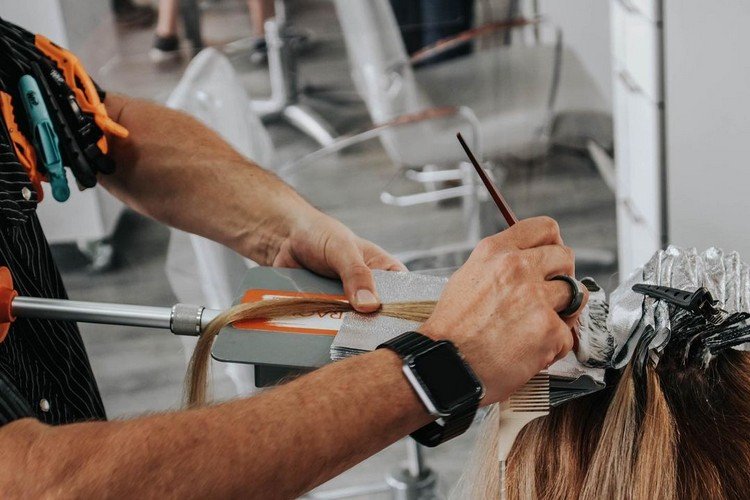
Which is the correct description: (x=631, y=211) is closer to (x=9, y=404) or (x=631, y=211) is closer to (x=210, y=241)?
(x=210, y=241)

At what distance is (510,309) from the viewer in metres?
0.86

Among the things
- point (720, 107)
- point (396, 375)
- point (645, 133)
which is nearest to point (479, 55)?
point (645, 133)

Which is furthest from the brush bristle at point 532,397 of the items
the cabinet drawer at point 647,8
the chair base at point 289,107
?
the chair base at point 289,107

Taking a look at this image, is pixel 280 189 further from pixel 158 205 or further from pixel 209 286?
pixel 209 286

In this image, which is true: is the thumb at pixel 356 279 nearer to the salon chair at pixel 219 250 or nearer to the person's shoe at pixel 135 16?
the salon chair at pixel 219 250

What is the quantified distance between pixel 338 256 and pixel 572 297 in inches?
12.1

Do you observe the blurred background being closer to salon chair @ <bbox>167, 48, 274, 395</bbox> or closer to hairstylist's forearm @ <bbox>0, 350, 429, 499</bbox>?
salon chair @ <bbox>167, 48, 274, 395</bbox>

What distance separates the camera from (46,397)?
1.19m

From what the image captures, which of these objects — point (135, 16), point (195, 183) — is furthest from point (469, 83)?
point (195, 183)

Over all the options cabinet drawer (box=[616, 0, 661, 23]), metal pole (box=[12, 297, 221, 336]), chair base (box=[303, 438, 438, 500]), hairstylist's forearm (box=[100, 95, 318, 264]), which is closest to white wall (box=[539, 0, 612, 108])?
cabinet drawer (box=[616, 0, 661, 23])

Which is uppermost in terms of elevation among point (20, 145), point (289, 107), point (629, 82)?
point (20, 145)

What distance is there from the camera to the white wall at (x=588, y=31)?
2.71m

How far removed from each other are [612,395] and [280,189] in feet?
1.78

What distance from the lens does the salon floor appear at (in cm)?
289
